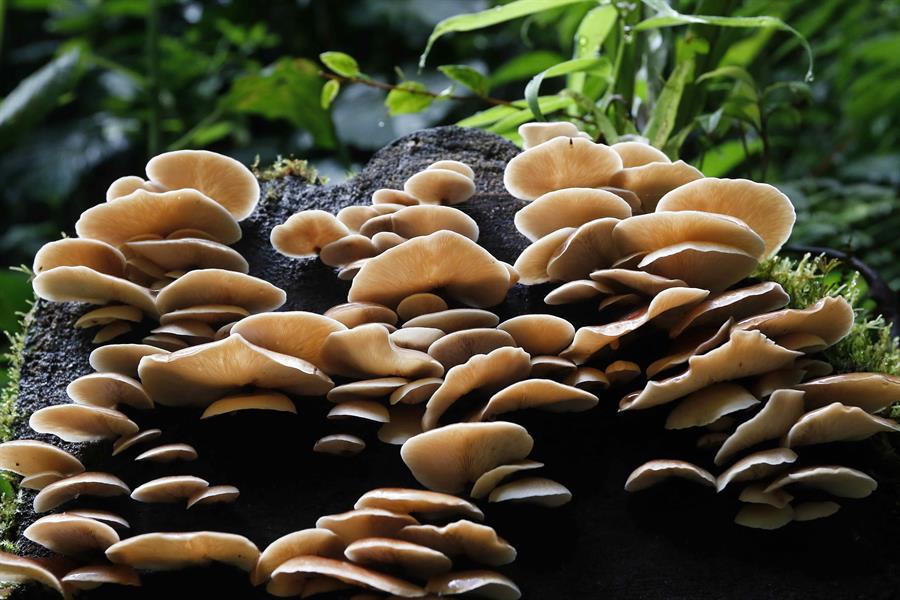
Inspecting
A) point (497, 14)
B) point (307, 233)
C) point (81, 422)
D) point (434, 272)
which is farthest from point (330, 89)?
point (81, 422)

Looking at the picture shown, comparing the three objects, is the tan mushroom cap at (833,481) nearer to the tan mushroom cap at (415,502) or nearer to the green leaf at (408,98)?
the tan mushroom cap at (415,502)

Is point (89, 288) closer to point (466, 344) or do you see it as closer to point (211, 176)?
point (211, 176)

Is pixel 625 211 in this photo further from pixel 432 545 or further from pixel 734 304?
pixel 432 545

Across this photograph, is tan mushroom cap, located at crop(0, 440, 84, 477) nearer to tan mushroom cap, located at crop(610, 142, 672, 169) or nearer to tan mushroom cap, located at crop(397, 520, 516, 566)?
tan mushroom cap, located at crop(397, 520, 516, 566)

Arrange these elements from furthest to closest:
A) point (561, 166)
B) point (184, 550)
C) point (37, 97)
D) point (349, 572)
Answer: point (37, 97), point (561, 166), point (184, 550), point (349, 572)

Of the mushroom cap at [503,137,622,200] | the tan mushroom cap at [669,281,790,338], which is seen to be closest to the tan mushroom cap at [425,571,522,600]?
the tan mushroom cap at [669,281,790,338]

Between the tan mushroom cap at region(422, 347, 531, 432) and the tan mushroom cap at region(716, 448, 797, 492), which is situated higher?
the tan mushroom cap at region(422, 347, 531, 432)
